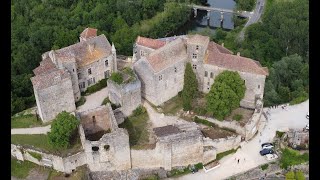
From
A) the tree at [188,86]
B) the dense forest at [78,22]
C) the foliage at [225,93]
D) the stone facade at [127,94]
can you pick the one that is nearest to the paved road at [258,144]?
the foliage at [225,93]

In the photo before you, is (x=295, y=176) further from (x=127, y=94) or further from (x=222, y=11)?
(x=222, y=11)

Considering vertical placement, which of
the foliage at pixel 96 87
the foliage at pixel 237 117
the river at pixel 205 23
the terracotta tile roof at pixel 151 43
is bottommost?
the foliage at pixel 237 117

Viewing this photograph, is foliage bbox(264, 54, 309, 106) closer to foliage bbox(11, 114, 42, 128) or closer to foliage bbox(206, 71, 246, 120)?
foliage bbox(206, 71, 246, 120)

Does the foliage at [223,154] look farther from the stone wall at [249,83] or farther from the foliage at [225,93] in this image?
the stone wall at [249,83]

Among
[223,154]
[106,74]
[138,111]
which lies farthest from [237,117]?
[106,74]

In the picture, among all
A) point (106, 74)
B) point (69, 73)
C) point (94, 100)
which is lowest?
point (94, 100)

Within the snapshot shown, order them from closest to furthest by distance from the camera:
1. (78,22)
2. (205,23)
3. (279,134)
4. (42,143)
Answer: (42,143) < (279,134) < (78,22) < (205,23)
